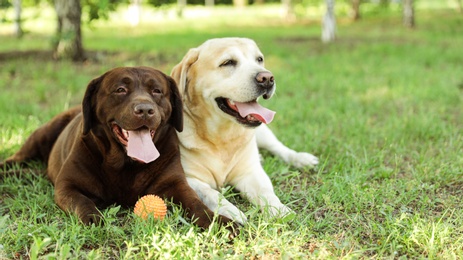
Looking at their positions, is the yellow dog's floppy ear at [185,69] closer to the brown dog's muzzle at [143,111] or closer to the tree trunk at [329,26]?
the brown dog's muzzle at [143,111]

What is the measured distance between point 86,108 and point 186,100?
788mm

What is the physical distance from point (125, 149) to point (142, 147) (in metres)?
0.18

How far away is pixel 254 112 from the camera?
12.0 ft

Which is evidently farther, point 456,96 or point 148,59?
point 148,59

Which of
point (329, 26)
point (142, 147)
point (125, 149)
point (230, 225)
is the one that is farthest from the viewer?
point (329, 26)

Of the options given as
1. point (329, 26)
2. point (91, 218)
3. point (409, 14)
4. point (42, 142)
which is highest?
point (91, 218)

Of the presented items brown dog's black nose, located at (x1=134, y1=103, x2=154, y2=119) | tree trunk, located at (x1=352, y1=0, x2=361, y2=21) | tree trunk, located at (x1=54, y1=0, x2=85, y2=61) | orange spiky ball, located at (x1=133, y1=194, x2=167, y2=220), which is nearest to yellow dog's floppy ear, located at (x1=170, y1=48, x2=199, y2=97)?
brown dog's black nose, located at (x1=134, y1=103, x2=154, y2=119)

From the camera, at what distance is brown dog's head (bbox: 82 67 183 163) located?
3.19 metres

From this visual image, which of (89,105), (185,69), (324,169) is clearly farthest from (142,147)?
(324,169)

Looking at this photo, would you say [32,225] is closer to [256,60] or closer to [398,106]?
[256,60]

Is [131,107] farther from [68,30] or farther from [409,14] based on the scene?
[409,14]

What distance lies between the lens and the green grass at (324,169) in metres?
2.90

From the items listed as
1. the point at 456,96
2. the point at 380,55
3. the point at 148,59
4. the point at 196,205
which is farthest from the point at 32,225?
the point at 380,55

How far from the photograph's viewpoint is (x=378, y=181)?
4219 mm
